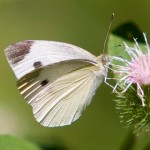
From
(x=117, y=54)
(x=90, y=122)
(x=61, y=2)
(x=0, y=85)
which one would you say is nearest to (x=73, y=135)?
(x=90, y=122)

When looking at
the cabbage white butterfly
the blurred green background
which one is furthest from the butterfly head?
the blurred green background

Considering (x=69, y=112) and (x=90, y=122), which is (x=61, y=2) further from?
(x=69, y=112)

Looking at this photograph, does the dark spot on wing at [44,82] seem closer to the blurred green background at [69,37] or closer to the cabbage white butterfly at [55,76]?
the cabbage white butterfly at [55,76]

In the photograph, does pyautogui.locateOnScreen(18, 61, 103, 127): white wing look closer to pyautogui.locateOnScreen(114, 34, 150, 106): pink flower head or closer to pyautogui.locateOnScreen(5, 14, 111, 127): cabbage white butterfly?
pyautogui.locateOnScreen(5, 14, 111, 127): cabbage white butterfly

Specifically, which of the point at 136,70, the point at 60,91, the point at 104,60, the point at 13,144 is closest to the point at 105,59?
the point at 104,60

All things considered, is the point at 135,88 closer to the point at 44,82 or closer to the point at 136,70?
the point at 136,70

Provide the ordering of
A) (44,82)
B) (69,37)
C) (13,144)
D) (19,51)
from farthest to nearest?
(69,37) < (44,82) < (19,51) < (13,144)

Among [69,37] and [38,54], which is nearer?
[38,54]

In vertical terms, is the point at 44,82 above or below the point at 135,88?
above
